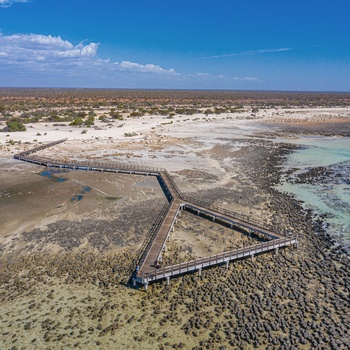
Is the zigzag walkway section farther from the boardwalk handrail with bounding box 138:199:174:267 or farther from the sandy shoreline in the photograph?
the sandy shoreline

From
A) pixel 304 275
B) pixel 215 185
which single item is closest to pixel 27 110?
pixel 215 185

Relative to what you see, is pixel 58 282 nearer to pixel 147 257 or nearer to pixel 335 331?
pixel 147 257

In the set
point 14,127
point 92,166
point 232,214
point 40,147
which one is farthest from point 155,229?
point 14,127

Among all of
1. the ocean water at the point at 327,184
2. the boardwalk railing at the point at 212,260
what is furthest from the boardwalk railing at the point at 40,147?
the boardwalk railing at the point at 212,260

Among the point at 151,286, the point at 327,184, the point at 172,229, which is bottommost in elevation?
the point at 151,286

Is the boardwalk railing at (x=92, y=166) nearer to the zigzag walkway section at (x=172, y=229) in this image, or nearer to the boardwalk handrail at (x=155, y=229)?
the zigzag walkway section at (x=172, y=229)

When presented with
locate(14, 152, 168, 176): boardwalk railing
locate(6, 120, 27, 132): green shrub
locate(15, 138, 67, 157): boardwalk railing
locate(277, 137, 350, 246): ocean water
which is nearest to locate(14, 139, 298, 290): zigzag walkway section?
locate(14, 152, 168, 176): boardwalk railing

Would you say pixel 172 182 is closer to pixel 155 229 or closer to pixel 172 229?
pixel 155 229
